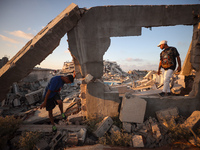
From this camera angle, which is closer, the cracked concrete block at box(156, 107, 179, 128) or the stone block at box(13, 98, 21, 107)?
the cracked concrete block at box(156, 107, 179, 128)

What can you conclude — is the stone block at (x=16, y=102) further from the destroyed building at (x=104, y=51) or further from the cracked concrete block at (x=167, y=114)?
the cracked concrete block at (x=167, y=114)

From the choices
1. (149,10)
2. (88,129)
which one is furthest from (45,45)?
(149,10)

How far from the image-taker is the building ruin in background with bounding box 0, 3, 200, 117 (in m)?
2.98

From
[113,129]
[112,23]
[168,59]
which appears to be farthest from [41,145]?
[168,59]

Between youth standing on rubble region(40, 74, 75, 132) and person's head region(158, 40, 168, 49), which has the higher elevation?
person's head region(158, 40, 168, 49)

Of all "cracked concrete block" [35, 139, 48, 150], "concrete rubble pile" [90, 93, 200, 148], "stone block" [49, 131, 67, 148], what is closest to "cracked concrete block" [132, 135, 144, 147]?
"concrete rubble pile" [90, 93, 200, 148]

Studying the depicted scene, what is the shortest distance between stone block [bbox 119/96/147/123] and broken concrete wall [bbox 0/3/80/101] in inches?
123

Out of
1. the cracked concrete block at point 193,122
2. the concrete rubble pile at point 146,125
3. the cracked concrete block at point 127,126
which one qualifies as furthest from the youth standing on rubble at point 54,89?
the cracked concrete block at point 193,122

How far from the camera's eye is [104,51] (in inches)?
130

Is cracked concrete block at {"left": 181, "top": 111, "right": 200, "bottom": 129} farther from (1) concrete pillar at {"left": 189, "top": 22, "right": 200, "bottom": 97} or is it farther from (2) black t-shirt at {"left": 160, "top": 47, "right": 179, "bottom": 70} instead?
(2) black t-shirt at {"left": 160, "top": 47, "right": 179, "bottom": 70}

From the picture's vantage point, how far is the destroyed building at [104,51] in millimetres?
2969

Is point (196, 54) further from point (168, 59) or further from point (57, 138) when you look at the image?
point (57, 138)

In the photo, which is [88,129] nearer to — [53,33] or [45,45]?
[45,45]

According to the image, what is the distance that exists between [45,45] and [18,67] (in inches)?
42.9
